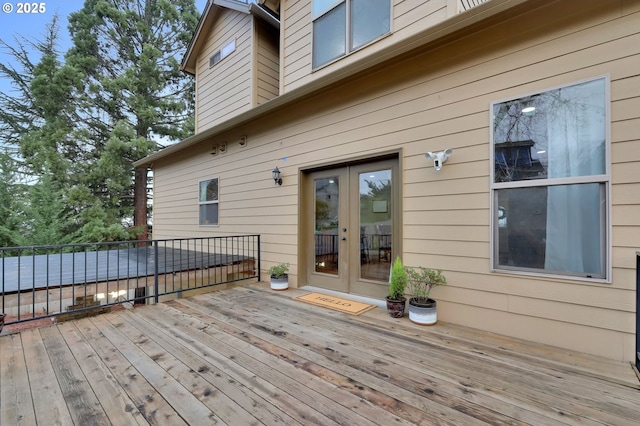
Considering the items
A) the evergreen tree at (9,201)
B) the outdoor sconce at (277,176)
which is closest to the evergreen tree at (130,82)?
the evergreen tree at (9,201)

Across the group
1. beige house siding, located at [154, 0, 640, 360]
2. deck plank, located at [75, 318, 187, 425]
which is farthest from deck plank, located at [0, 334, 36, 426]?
beige house siding, located at [154, 0, 640, 360]

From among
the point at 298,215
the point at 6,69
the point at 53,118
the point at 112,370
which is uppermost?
the point at 6,69

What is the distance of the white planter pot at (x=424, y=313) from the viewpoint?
2.92 metres

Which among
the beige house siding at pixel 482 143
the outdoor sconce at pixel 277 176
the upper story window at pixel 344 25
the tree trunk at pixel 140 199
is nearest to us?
the beige house siding at pixel 482 143

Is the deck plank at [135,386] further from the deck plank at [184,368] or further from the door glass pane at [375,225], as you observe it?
the door glass pane at [375,225]

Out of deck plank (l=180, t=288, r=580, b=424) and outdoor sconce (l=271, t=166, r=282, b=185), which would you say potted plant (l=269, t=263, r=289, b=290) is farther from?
outdoor sconce (l=271, t=166, r=282, b=185)

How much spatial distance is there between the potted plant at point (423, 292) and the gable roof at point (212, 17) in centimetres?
603

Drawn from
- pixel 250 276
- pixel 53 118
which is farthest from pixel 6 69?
pixel 250 276

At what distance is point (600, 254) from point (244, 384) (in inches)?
119

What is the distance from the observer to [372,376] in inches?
78.0

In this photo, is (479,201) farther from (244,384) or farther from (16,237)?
(16,237)

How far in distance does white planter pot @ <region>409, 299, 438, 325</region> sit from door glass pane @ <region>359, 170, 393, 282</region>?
28.9 inches

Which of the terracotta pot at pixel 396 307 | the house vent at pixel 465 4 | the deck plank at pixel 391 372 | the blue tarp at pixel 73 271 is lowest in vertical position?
the deck plank at pixel 391 372

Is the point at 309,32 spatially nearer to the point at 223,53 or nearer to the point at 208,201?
the point at 223,53
